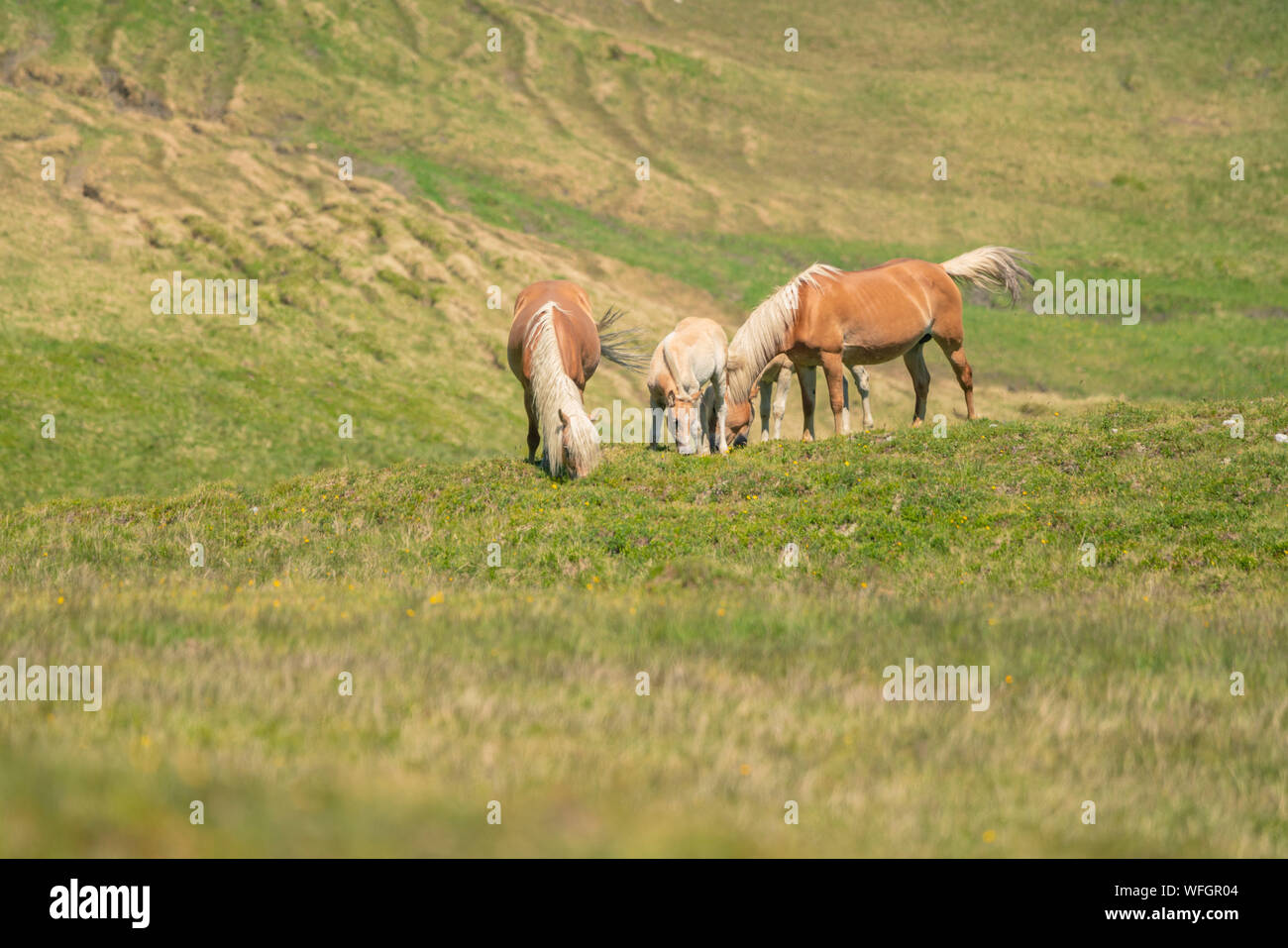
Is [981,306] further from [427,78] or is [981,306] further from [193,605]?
[193,605]

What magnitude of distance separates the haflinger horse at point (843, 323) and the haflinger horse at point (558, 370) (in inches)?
106

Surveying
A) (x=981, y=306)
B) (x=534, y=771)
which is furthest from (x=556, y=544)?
(x=981, y=306)

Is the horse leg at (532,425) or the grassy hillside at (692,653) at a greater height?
the horse leg at (532,425)

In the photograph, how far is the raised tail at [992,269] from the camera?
66.8 ft

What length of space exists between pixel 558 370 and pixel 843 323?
213 inches

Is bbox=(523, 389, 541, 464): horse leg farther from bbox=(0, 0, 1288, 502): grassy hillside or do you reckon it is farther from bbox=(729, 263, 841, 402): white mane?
bbox=(0, 0, 1288, 502): grassy hillside

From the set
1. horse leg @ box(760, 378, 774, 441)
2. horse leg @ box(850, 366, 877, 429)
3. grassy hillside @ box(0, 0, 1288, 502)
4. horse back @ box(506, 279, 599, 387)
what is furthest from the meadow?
horse leg @ box(760, 378, 774, 441)

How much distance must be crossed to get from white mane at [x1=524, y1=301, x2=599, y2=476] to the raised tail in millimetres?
8756

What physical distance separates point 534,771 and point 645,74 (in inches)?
3411

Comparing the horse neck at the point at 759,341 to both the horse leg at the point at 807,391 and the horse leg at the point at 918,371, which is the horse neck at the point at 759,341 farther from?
the horse leg at the point at 918,371

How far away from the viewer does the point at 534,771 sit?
5.50 m

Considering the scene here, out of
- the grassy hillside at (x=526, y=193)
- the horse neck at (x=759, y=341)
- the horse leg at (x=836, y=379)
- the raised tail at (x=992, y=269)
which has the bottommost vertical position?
the horse leg at (x=836, y=379)

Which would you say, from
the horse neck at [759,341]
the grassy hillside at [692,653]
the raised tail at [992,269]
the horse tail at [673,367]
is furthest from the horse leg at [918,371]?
the horse tail at [673,367]

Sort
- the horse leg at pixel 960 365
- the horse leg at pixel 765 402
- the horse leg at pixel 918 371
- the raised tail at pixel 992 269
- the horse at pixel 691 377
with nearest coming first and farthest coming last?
the horse at pixel 691 377 < the horse leg at pixel 960 365 < the raised tail at pixel 992 269 < the horse leg at pixel 918 371 < the horse leg at pixel 765 402
